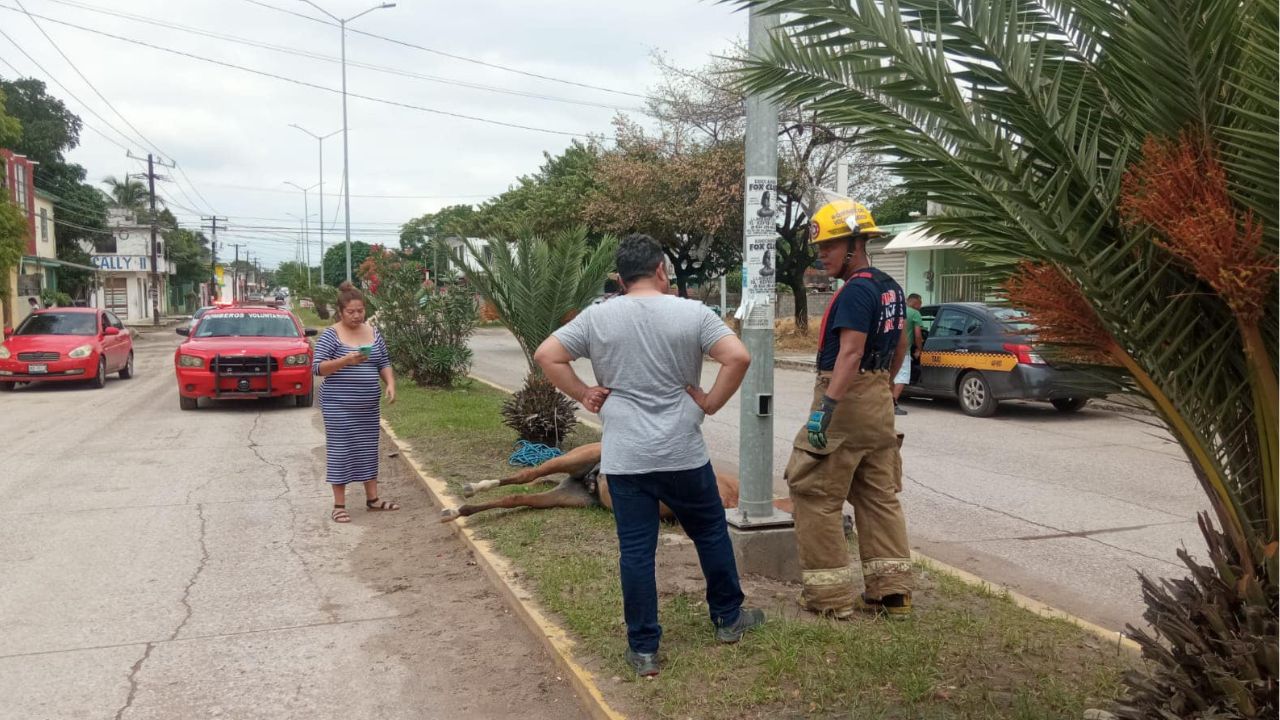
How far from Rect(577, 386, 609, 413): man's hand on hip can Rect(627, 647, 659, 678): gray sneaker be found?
3.35ft

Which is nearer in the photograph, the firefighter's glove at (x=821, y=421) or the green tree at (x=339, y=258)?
the firefighter's glove at (x=821, y=421)

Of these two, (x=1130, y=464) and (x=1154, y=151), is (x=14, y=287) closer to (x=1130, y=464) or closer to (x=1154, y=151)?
(x=1130, y=464)

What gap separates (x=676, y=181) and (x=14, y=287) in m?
23.7

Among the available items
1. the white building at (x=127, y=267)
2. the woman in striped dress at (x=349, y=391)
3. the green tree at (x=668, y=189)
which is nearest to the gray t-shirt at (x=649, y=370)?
the woman in striped dress at (x=349, y=391)

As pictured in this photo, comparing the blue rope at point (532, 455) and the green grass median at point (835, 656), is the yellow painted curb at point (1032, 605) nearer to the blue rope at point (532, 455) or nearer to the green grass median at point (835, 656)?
the green grass median at point (835, 656)

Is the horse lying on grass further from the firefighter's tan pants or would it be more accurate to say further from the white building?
the white building

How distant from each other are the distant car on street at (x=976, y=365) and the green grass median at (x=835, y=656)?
7662 mm

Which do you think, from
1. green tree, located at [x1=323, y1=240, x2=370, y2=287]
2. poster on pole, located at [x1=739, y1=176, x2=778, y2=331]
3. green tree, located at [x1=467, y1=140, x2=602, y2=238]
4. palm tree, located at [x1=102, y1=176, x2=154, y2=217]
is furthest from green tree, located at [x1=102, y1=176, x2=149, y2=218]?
poster on pole, located at [x1=739, y1=176, x2=778, y2=331]

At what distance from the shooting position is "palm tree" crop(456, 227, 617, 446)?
9.60 m

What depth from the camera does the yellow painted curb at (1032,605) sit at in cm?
433

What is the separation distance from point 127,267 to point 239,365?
5941 cm

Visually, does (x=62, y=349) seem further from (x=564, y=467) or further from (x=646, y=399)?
(x=646, y=399)

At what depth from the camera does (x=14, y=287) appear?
3400cm

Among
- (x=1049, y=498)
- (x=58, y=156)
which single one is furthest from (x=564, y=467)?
(x=58, y=156)
